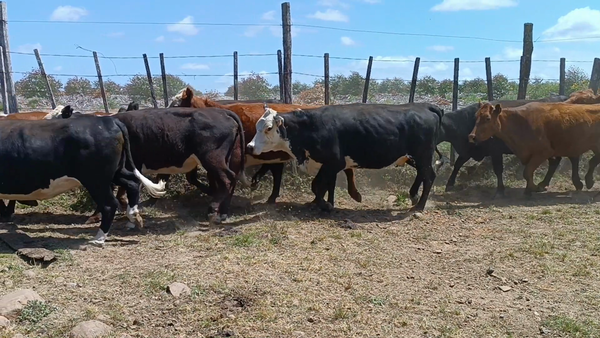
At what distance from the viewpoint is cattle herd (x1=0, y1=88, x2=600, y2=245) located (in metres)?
7.99

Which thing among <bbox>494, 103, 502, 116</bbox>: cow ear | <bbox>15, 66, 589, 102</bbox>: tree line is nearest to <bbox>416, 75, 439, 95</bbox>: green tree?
<bbox>15, 66, 589, 102</bbox>: tree line

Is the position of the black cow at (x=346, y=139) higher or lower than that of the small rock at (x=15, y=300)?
higher

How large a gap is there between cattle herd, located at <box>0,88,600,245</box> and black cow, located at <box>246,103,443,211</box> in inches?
0.6

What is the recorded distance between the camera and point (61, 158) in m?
7.96

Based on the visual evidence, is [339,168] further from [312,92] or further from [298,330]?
[312,92]

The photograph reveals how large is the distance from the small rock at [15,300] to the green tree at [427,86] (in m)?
24.8

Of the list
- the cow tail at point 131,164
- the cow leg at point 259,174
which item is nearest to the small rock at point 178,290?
the cow tail at point 131,164

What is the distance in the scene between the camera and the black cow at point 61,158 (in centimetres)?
789

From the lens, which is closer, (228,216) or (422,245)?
(422,245)

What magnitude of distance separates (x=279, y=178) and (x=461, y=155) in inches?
155

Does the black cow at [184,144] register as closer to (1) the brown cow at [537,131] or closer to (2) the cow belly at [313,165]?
(2) the cow belly at [313,165]

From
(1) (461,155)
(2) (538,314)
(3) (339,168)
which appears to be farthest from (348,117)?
(2) (538,314)

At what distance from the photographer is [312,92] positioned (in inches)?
974

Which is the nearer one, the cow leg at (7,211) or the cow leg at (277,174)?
the cow leg at (7,211)
